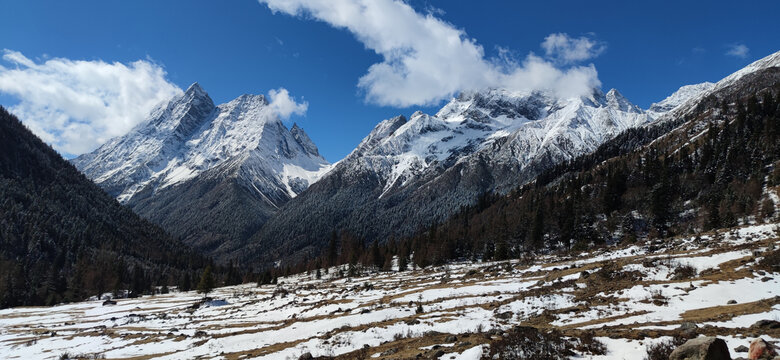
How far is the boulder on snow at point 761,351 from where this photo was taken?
11.4 meters

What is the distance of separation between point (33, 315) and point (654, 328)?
110 metres

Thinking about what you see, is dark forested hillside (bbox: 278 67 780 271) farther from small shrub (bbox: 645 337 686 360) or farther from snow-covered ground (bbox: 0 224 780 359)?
small shrub (bbox: 645 337 686 360)

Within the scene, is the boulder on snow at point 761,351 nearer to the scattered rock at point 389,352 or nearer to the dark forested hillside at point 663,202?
the scattered rock at point 389,352

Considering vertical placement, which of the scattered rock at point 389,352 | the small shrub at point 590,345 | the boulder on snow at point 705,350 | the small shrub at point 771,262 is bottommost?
the scattered rock at point 389,352

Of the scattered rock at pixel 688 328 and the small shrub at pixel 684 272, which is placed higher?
the small shrub at pixel 684 272

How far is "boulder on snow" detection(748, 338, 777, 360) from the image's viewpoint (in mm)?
11383

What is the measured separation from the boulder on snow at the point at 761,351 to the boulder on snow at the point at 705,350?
118 cm

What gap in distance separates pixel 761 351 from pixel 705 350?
2.25 meters

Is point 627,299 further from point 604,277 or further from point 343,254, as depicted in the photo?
point 343,254

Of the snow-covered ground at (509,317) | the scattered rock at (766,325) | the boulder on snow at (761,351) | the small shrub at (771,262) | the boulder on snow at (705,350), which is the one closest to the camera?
the boulder on snow at (705,350)

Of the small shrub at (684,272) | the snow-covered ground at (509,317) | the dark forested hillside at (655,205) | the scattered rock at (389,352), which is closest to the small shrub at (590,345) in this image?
the snow-covered ground at (509,317)

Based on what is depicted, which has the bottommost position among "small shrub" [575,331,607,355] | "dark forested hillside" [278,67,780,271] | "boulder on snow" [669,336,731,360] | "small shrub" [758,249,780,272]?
"small shrub" [575,331,607,355]

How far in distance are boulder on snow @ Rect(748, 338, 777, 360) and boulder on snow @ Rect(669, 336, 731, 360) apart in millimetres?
1180

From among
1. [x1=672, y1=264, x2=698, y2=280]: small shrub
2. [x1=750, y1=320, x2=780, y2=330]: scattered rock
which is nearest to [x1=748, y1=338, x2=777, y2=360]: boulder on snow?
[x1=750, y1=320, x2=780, y2=330]: scattered rock
